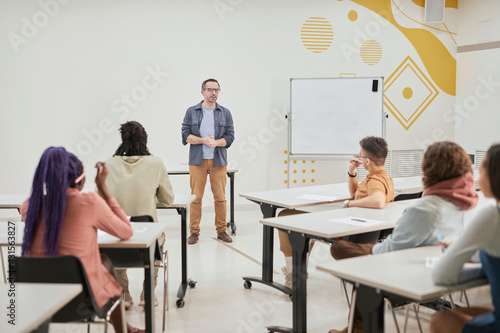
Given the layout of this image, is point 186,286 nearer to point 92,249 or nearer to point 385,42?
point 92,249

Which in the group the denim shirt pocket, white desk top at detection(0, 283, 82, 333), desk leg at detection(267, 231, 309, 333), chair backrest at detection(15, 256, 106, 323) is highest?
the denim shirt pocket

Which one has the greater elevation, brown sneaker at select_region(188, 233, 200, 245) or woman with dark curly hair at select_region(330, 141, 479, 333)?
woman with dark curly hair at select_region(330, 141, 479, 333)

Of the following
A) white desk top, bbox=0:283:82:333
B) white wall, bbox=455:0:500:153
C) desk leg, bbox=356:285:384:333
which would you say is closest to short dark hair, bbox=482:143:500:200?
desk leg, bbox=356:285:384:333

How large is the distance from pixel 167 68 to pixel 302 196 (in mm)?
3629

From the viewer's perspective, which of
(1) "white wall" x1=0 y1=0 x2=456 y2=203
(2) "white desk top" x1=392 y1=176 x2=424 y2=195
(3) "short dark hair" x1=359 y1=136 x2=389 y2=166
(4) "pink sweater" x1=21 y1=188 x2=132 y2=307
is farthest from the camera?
(1) "white wall" x1=0 y1=0 x2=456 y2=203

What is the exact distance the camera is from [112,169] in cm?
336

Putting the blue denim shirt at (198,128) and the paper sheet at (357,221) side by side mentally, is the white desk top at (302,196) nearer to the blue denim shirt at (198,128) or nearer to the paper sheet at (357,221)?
the paper sheet at (357,221)

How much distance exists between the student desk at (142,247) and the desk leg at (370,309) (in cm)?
109

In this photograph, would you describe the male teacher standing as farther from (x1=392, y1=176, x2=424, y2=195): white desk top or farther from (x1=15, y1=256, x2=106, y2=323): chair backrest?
(x1=15, y1=256, x2=106, y2=323): chair backrest

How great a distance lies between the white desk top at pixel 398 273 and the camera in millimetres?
1811

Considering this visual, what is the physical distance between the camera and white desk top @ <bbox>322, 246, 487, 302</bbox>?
181cm

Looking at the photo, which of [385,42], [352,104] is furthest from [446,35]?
[352,104]

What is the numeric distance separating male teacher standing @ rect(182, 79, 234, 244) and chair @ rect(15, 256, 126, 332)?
324cm

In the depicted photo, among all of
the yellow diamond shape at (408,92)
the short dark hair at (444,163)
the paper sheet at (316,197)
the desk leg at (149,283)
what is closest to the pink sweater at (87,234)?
the desk leg at (149,283)
